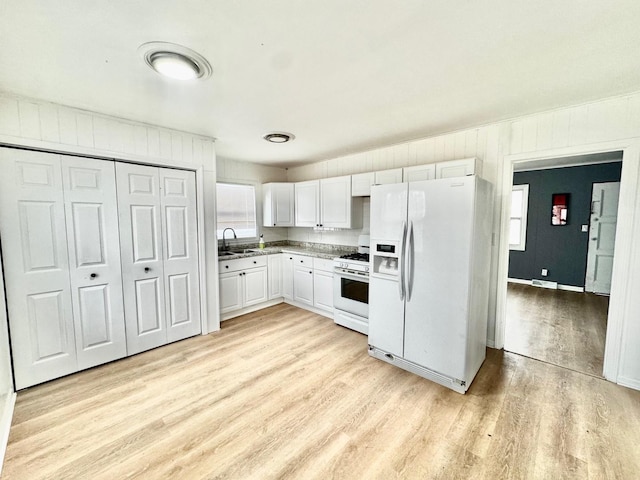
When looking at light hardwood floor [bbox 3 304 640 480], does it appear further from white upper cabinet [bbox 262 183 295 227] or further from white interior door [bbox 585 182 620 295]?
white interior door [bbox 585 182 620 295]

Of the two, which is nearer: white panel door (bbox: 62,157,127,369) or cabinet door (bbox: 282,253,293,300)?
white panel door (bbox: 62,157,127,369)

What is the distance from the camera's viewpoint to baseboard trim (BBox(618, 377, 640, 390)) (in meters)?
2.28

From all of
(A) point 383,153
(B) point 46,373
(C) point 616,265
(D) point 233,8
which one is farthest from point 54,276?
(C) point 616,265

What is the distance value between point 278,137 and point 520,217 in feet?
18.0

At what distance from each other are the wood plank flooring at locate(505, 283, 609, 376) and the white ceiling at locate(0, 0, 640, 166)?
2.50 m

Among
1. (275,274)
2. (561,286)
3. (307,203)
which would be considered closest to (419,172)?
(307,203)

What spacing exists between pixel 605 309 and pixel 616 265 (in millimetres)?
2760

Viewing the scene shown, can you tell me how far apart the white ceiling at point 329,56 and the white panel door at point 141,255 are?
68cm

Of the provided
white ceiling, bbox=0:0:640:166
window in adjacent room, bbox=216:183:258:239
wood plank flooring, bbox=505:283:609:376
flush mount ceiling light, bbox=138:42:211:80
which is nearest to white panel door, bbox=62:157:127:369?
white ceiling, bbox=0:0:640:166

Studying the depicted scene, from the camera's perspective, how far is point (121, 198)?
8.93 ft

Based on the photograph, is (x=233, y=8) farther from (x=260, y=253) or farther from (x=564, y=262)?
(x=564, y=262)

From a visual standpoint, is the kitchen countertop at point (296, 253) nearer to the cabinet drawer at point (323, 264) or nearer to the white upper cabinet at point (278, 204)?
the cabinet drawer at point (323, 264)

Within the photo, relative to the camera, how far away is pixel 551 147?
255 centimetres

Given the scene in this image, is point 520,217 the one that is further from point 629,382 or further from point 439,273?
point 439,273
